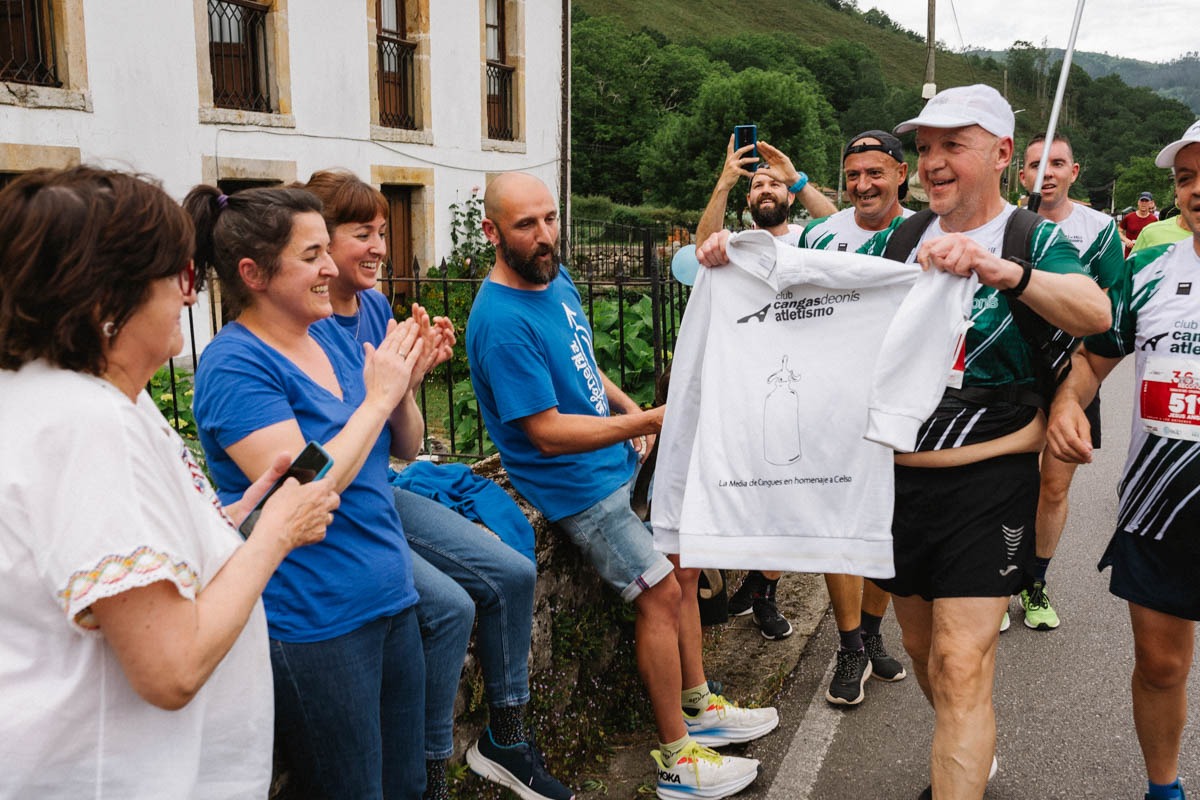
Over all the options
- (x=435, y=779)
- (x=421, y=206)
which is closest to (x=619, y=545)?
(x=435, y=779)

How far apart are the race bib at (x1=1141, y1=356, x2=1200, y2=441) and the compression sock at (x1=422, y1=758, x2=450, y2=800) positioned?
2358 mm

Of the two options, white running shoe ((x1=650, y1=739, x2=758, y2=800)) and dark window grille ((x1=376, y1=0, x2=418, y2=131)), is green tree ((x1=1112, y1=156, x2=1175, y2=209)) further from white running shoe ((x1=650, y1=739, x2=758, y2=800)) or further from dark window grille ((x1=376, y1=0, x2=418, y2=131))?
white running shoe ((x1=650, y1=739, x2=758, y2=800))

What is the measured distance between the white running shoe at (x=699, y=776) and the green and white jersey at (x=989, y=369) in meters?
1.36

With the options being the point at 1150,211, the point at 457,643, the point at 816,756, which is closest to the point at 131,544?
the point at 457,643

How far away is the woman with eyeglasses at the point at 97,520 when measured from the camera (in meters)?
1.51

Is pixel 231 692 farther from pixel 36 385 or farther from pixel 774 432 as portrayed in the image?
pixel 774 432

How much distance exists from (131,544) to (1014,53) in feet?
488

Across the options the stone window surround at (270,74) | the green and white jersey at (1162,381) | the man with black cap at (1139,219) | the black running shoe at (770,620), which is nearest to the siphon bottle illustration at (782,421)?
the green and white jersey at (1162,381)

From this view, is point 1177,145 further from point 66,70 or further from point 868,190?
point 66,70

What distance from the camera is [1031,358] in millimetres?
3033

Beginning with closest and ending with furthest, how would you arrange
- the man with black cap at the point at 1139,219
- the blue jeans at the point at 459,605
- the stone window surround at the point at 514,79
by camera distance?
the blue jeans at the point at 459,605 < the man with black cap at the point at 1139,219 < the stone window surround at the point at 514,79

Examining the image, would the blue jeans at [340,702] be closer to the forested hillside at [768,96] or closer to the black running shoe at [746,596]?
the black running shoe at [746,596]

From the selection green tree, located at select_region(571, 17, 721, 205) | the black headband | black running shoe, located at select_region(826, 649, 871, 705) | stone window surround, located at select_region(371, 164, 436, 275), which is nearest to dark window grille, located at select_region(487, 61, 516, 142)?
stone window surround, located at select_region(371, 164, 436, 275)

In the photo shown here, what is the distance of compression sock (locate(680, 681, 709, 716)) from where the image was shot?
3908mm
